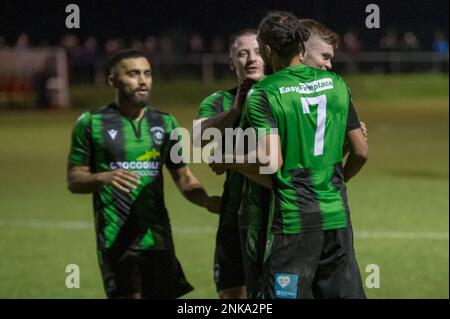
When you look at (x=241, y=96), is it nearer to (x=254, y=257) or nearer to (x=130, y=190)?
(x=254, y=257)

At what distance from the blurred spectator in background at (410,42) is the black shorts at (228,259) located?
113ft

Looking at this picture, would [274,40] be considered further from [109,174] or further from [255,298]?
[109,174]

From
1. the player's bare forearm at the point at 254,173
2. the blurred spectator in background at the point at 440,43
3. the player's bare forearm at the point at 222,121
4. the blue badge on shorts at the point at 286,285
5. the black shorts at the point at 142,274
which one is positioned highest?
the blurred spectator in background at the point at 440,43

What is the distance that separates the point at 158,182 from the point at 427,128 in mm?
19633

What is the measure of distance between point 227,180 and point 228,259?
23.4 inches

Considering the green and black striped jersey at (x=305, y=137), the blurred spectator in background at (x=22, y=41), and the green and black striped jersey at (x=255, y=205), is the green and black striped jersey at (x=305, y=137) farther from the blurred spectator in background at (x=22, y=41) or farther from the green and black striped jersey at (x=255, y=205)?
the blurred spectator in background at (x=22, y=41)

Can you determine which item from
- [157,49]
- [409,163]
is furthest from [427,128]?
[157,49]

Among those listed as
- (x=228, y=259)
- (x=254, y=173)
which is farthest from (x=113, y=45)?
(x=254, y=173)

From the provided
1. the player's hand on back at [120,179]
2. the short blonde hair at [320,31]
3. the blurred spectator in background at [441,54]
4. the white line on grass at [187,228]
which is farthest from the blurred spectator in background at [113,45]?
the short blonde hair at [320,31]

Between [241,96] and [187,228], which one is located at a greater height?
[241,96]

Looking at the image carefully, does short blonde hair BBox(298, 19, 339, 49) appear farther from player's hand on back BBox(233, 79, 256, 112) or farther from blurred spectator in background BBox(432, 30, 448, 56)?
blurred spectator in background BBox(432, 30, 448, 56)

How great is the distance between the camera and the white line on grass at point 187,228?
11.7 m

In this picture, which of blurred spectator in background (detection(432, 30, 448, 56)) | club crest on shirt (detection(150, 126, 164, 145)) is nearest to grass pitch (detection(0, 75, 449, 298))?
club crest on shirt (detection(150, 126, 164, 145))

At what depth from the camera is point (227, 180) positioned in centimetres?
618
